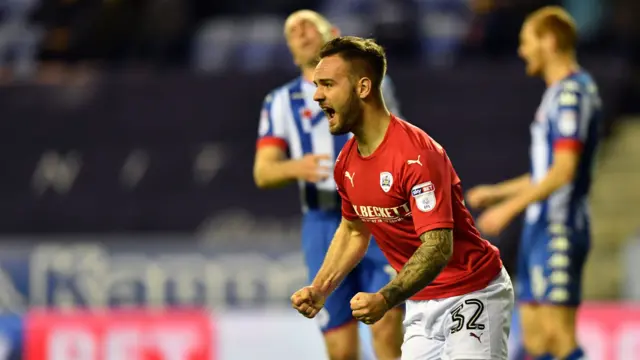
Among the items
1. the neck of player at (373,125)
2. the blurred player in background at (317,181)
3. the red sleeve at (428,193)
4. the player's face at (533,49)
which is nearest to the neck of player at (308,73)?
the blurred player in background at (317,181)

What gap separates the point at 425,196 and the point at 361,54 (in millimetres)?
607

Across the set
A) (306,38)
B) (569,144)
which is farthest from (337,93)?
(569,144)

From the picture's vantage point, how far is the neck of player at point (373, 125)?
537 cm

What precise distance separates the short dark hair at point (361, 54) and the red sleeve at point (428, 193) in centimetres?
38

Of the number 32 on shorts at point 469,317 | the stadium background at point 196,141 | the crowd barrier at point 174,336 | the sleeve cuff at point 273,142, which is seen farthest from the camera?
the stadium background at point 196,141

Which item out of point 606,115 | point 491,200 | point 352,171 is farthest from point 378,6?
point 352,171

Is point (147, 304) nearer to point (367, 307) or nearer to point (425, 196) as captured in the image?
point (425, 196)

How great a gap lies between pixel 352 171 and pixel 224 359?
5.06 metres

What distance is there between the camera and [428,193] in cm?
519

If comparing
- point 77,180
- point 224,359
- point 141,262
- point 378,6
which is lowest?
point 224,359

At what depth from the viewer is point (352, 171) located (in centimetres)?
547

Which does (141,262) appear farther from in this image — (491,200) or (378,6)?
(491,200)

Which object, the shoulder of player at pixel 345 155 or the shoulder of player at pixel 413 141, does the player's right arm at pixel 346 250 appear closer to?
the shoulder of player at pixel 345 155

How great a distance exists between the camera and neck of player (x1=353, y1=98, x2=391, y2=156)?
5371 mm
